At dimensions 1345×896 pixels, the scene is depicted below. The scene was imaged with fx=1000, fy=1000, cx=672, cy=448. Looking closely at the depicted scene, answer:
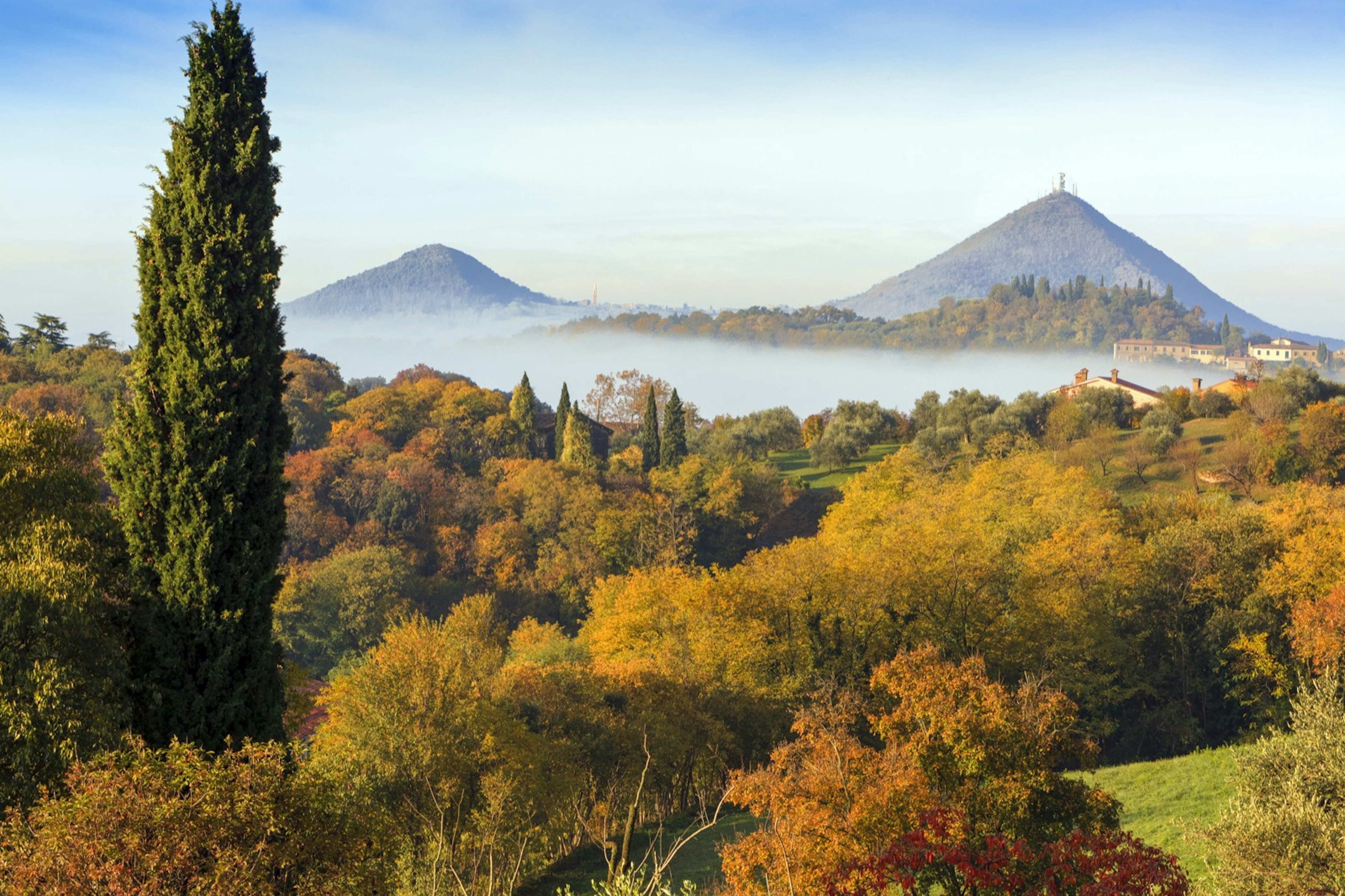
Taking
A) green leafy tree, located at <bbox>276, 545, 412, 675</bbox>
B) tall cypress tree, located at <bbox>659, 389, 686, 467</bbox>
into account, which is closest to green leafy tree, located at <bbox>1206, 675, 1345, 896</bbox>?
green leafy tree, located at <bbox>276, 545, 412, 675</bbox>

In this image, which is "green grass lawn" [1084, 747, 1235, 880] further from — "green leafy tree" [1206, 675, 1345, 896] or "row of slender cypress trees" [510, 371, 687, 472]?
"row of slender cypress trees" [510, 371, 687, 472]

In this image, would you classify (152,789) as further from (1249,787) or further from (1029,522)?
(1029,522)

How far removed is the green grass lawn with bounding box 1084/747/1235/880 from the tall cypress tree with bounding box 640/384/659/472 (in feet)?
194

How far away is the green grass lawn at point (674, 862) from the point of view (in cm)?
2472

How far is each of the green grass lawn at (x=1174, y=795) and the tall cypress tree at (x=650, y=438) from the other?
59.1 meters

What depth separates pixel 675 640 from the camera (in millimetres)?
36688

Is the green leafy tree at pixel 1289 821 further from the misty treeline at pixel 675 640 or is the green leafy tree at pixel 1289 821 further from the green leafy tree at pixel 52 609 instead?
the green leafy tree at pixel 52 609

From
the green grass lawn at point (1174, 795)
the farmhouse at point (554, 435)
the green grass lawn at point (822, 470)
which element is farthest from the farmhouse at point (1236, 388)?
the green grass lawn at point (1174, 795)

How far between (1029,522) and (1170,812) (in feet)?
85.2

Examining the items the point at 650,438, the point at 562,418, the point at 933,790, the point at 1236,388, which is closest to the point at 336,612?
the point at 650,438

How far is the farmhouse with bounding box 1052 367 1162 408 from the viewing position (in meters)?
89.9

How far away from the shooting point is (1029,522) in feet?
159

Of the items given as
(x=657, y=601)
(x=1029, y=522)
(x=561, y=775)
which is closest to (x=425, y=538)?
(x=657, y=601)

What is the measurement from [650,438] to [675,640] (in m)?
51.4
